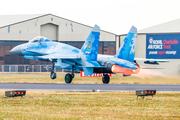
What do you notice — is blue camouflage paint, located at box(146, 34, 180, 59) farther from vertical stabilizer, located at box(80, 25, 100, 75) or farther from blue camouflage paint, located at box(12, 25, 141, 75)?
vertical stabilizer, located at box(80, 25, 100, 75)

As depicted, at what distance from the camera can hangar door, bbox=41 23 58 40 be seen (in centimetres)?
6706

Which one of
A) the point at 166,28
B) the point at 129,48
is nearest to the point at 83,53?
the point at 129,48

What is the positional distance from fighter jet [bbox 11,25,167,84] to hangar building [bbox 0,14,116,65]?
28976 mm

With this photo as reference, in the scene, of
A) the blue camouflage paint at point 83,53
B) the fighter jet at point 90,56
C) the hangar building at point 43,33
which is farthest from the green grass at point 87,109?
the hangar building at point 43,33

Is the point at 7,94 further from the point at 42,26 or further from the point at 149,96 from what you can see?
the point at 42,26

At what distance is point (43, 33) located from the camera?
67.2 meters

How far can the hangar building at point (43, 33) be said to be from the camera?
65.8 meters

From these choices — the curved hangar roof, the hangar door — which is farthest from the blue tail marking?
the hangar door

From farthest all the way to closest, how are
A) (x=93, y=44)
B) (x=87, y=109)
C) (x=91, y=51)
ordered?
(x=91, y=51)
(x=93, y=44)
(x=87, y=109)

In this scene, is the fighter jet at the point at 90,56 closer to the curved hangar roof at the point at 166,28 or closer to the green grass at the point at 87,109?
the green grass at the point at 87,109

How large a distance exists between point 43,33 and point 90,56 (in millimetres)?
37155

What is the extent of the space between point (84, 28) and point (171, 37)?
1787 centimetres

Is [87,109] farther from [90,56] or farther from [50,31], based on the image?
[50,31]

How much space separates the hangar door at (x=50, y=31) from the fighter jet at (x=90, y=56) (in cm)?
2977
